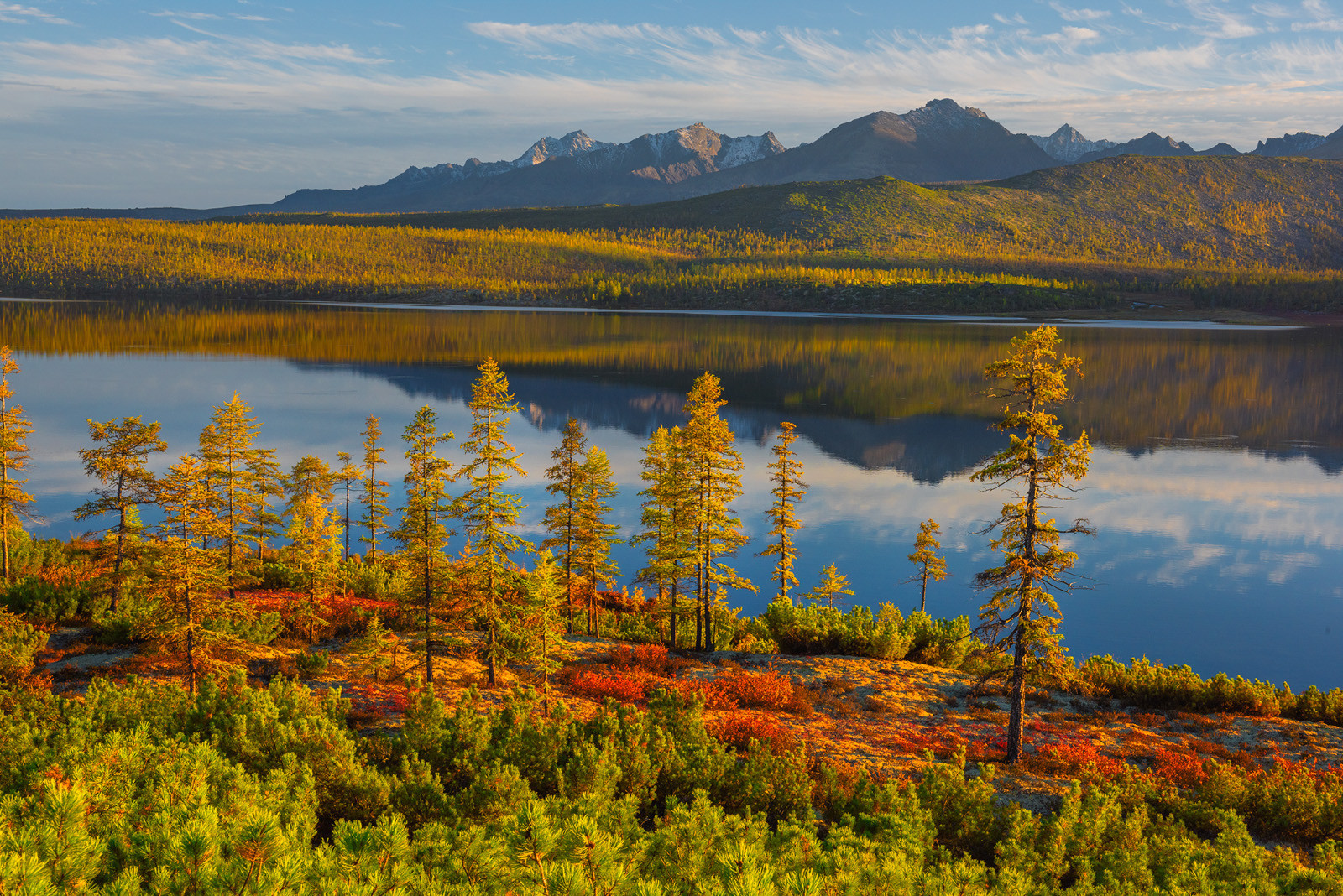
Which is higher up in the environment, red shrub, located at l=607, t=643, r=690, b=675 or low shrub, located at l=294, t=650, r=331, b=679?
low shrub, located at l=294, t=650, r=331, b=679

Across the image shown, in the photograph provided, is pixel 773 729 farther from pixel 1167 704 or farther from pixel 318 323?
pixel 318 323

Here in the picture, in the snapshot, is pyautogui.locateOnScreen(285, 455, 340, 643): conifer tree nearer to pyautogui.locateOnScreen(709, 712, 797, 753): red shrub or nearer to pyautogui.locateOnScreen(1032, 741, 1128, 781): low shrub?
pyautogui.locateOnScreen(709, 712, 797, 753): red shrub

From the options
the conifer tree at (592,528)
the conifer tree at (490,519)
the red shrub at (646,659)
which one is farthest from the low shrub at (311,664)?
the conifer tree at (592,528)

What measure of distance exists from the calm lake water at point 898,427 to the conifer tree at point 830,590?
1.48 metres

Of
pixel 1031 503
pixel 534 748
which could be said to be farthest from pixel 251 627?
pixel 1031 503

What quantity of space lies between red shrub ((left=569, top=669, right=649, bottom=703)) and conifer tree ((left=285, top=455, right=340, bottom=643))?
7899 millimetres

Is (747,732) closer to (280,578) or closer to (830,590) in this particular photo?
(830,590)

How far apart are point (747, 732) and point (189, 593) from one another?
11.5 metres

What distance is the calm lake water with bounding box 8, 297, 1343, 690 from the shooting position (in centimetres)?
3934

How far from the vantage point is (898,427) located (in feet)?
251

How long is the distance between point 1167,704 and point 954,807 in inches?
567

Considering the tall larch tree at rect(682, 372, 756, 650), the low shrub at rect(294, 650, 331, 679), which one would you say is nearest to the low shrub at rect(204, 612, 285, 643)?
the low shrub at rect(294, 650, 331, 679)

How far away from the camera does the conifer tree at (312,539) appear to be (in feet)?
82.0

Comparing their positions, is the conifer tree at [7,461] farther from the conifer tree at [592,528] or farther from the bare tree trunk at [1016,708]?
the bare tree trunk at [1016,708]
